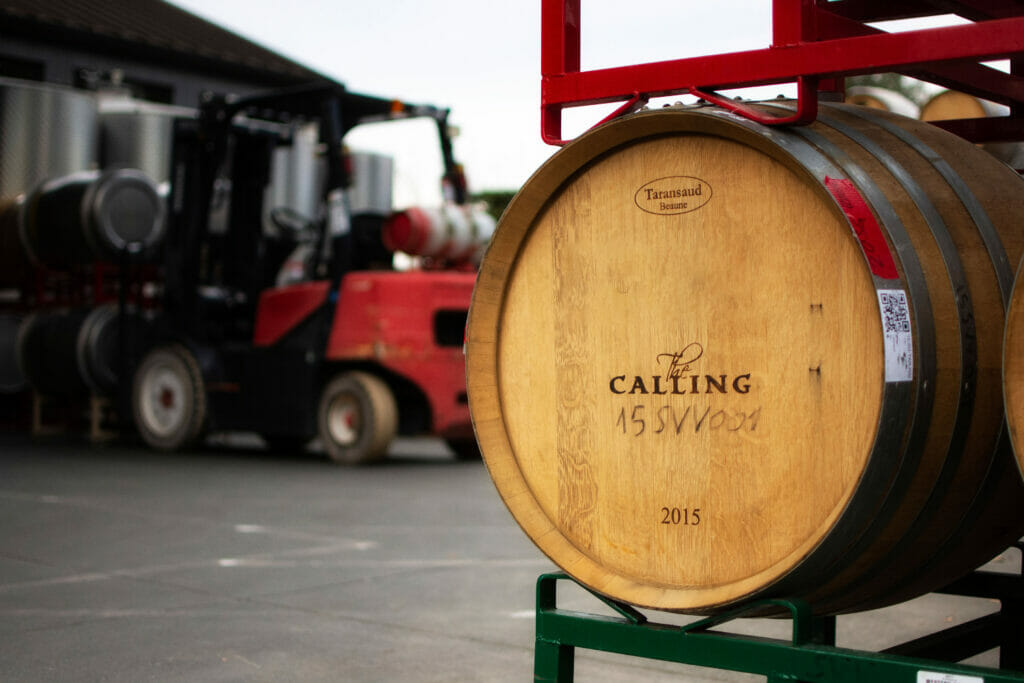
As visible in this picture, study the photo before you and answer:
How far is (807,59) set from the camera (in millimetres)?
2457

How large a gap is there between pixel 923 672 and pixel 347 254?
9.07 metres

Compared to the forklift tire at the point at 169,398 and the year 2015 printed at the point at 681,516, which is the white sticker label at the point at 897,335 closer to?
the year 2015 printed at the point at 681,516

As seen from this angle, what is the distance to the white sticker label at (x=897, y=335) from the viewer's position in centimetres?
223

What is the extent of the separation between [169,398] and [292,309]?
182 centimetres

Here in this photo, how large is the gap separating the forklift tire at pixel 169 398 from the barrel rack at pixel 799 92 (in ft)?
31.2

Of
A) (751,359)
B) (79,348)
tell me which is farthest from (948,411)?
(79,348)

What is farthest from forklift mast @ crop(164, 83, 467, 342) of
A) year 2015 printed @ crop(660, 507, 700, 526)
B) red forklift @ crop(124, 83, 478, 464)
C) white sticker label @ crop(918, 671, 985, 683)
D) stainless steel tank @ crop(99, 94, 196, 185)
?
white sticker label @ crop(918, 671, 985, 683)

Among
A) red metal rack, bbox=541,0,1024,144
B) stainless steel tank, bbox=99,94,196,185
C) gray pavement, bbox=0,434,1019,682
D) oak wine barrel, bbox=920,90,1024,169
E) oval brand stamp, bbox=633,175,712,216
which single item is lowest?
gray pavement, bbox=0,434,1019,682

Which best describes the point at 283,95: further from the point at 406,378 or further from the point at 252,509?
the point at 252,509

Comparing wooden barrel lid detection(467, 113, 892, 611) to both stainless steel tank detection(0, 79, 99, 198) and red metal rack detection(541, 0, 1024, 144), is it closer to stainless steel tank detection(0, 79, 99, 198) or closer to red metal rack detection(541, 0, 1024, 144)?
red metal rack detection(541, 0, 1024, 144)

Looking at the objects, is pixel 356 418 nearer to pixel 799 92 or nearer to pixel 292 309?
pixel 292 309

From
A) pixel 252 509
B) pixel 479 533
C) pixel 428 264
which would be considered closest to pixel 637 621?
pixel 479 533

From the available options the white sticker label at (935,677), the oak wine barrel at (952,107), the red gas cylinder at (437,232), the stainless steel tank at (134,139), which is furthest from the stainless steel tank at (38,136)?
the white sticker label at (935,677)

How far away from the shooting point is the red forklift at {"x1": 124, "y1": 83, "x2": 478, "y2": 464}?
1070cm
